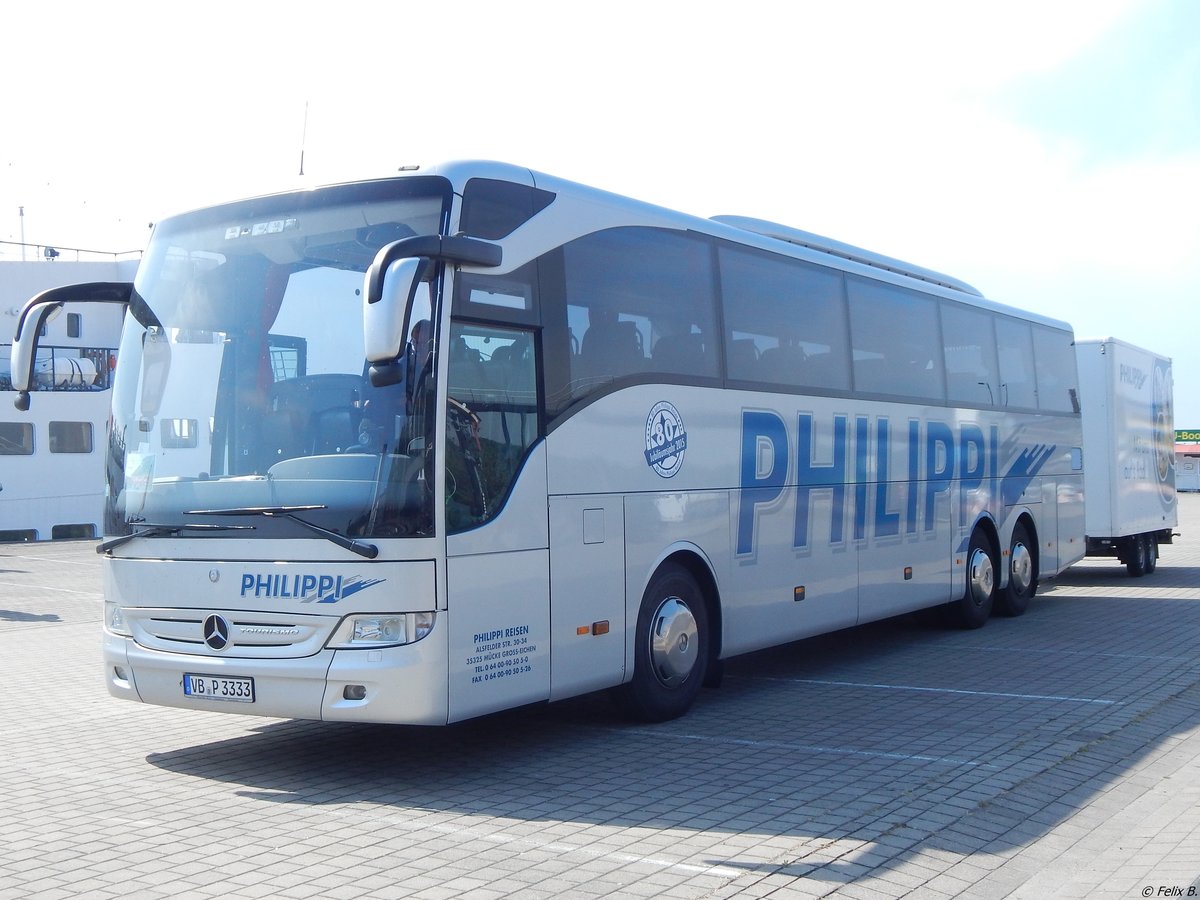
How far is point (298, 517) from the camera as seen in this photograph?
673cm

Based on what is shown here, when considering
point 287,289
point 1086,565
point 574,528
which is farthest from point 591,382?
point 1086,565

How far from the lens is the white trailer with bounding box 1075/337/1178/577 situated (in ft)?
61.3

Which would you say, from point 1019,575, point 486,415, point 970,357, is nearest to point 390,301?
point 486,415

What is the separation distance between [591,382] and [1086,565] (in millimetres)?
18616

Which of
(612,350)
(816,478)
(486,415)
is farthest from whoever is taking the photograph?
(816,478)

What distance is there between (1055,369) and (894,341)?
5394 millimetres

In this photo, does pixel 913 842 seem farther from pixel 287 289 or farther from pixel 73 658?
pixel 73 658

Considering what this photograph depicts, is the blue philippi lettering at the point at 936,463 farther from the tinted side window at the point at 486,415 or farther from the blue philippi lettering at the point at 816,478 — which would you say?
the tinted side window at the point at 486,415

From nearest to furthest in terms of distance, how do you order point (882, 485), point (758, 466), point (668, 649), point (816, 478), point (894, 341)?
point (668, 649), point (758, 466), point (816, 478), point (882, 485), point (894, 341)

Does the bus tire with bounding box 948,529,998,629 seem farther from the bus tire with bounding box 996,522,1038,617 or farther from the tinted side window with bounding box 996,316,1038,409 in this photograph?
the tinted side window with bounding box 996,316,1038,409

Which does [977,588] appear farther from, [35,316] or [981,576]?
[35,316]

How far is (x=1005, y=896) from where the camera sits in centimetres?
504

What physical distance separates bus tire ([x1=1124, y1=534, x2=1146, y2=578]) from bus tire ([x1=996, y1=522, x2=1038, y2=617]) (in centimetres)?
543

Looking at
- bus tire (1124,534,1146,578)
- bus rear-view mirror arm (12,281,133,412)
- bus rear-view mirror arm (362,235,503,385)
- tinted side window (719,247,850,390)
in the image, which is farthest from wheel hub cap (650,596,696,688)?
bus tire (1124,534,1146,578)
